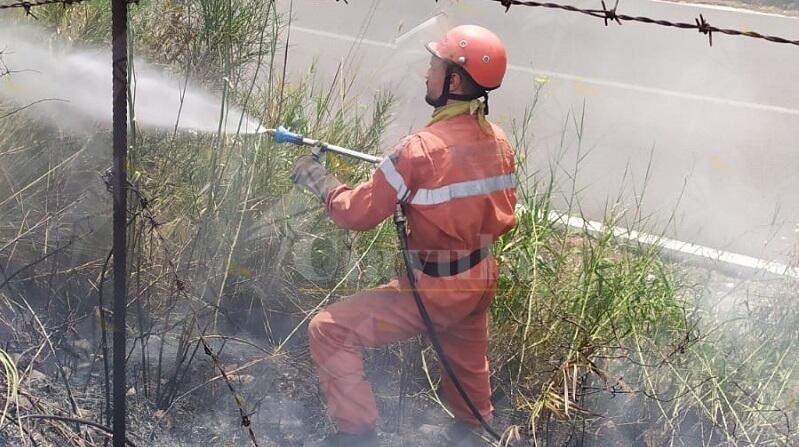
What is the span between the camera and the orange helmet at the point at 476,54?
3240 mm

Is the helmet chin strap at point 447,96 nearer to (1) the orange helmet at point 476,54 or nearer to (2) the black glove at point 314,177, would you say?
(1) the orange helmet at point 476,54

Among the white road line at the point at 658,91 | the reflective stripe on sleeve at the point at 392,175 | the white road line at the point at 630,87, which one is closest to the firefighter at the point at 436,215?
the reflective stripe on sleeve at the point at 392,175

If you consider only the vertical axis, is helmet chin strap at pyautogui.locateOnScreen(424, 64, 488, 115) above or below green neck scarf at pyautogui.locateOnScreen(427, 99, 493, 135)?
above

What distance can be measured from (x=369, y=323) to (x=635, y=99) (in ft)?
19.1

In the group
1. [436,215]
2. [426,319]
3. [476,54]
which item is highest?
[476,54]

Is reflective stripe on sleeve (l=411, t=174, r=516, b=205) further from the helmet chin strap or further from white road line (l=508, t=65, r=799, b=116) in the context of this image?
white road line (l=508, t=65, r=799, b=116)

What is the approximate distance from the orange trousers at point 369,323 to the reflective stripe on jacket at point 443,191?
133mm

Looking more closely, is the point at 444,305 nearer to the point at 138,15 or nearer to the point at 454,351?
the point at 454,351

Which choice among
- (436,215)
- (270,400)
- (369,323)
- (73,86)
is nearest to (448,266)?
(436,215)

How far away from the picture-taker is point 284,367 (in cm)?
385

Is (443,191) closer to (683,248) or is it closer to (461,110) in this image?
(461,110)

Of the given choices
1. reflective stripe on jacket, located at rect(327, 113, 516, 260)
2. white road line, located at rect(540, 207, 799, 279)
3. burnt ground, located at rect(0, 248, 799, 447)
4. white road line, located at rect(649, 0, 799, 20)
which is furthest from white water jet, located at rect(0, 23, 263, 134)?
white road line, located at rect(649, 0, 799, 20)

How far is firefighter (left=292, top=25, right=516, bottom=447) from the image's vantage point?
320 centimetres

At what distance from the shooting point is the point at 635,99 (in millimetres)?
8531
